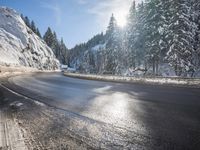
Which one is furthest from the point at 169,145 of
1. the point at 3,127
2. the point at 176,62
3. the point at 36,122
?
the point at 176,62

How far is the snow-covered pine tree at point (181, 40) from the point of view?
2639cm

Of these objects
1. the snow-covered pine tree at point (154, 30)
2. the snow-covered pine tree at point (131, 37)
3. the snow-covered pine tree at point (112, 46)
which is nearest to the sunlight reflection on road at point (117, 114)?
the snow-covered pine tree at point (154, 30)

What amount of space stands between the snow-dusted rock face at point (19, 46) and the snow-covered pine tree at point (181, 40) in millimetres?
42805

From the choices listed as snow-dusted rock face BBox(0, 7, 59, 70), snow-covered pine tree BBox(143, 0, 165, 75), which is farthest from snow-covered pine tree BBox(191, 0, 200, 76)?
snow-dusted rock face BBox(0, 7, 59, 70)

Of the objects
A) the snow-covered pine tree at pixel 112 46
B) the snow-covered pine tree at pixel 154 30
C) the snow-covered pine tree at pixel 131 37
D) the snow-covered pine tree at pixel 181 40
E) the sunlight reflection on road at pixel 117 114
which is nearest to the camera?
the sunlight reflection on road at pixel 117 114

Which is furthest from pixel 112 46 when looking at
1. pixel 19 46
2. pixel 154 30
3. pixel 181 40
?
pixel 19 46

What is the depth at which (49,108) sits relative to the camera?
9.23 metres

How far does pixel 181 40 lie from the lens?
26438 mm

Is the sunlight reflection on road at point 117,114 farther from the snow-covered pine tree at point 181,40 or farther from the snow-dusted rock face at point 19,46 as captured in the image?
the snow-dusted rock face at point 19,46

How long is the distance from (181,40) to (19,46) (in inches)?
2086

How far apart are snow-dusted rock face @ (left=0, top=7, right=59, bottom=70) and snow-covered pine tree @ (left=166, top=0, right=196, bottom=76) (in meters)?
42.8

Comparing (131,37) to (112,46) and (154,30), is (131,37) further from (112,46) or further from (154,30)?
(112,46)

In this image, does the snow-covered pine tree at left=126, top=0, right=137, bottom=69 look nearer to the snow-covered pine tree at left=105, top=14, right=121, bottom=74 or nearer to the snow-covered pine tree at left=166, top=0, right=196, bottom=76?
the snow-covered pine tree at left=105, top=14, right=121, bottom=74

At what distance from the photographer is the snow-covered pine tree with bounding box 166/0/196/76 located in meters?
26.4
